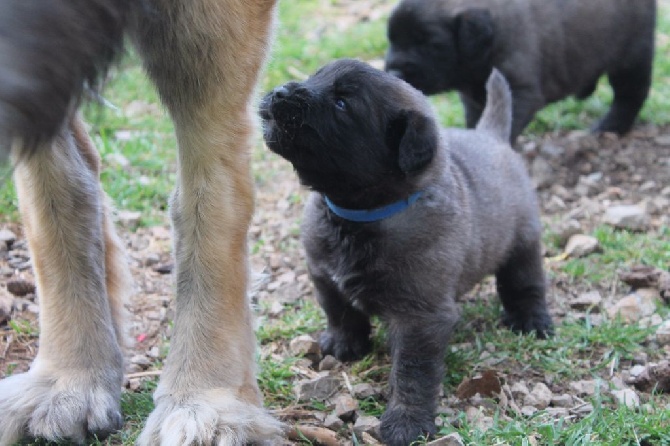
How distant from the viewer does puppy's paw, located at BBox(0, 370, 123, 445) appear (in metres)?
2.88

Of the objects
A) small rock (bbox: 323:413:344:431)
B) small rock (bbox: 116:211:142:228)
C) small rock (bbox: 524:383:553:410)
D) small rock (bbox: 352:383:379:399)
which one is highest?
small rock (bbox: 116:211:142:228)

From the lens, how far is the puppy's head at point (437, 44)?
560 cm

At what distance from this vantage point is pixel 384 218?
3.36m

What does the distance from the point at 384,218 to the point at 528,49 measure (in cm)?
275

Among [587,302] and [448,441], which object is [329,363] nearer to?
[448,441]

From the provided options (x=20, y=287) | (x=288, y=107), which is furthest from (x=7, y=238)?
(x=288, y=107)

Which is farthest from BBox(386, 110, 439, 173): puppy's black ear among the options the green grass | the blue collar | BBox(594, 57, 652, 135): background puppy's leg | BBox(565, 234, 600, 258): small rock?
BBox(594, 57, 652, 135): background puppy's leg

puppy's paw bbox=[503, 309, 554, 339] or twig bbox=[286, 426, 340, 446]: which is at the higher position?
twig bbox=[286, 426, 340, 446]

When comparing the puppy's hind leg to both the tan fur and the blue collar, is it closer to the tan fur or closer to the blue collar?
the blue collar

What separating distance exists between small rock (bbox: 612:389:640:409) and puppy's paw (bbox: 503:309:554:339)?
54 cm

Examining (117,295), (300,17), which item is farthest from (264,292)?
(300,17)

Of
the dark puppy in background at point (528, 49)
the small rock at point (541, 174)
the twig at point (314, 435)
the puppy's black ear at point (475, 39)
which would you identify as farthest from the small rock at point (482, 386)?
the puppy's black ear at point (475, 39)

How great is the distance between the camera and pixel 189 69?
2.89 metres

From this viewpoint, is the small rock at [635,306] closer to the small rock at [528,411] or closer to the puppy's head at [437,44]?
the small rock at [528,411]
